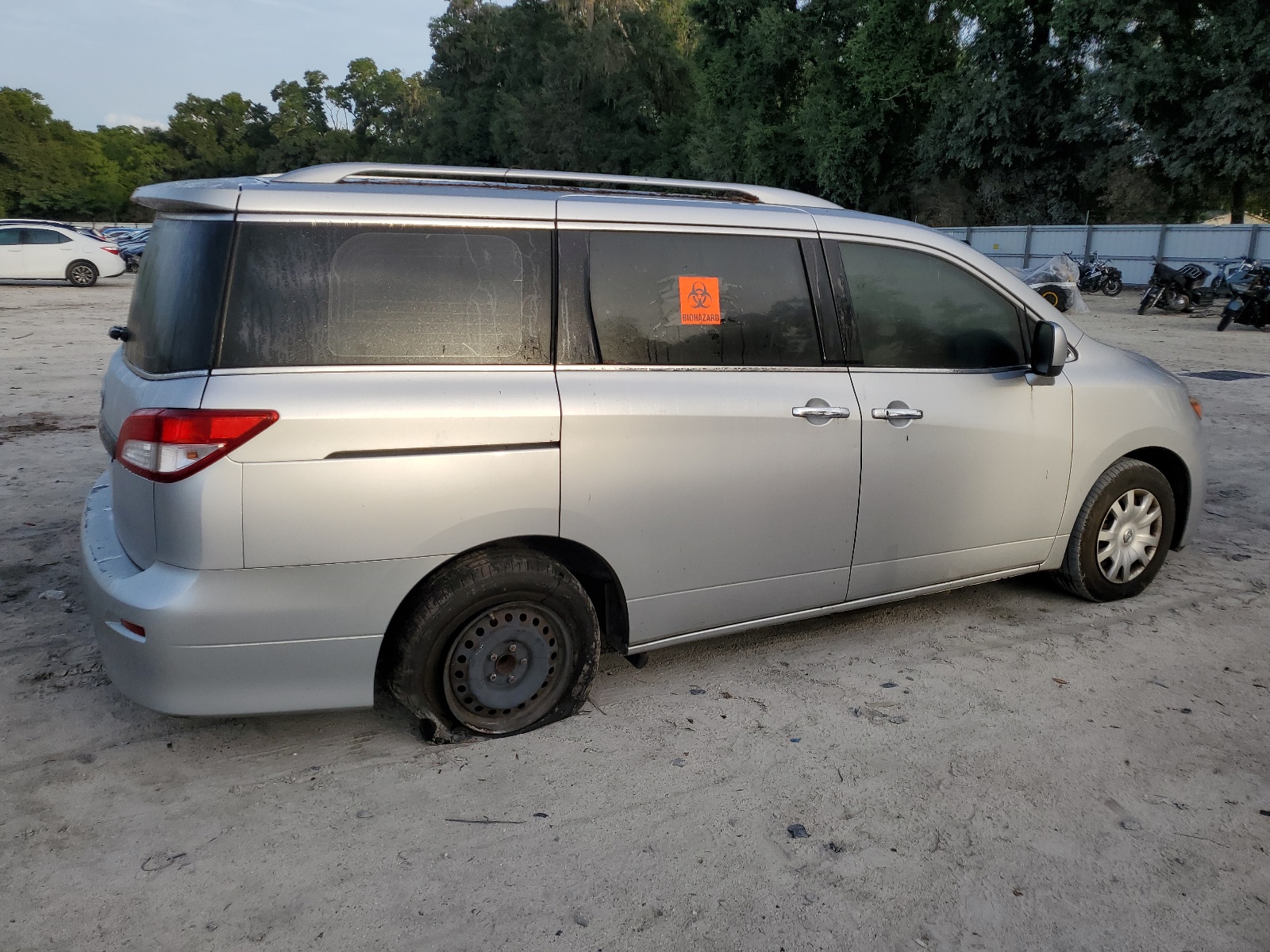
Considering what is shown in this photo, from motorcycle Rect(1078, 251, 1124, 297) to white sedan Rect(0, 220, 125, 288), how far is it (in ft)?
86.4

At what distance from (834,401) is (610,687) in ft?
4.57

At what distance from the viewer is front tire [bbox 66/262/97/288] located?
A: 87.0 feet

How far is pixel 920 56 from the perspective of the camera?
4116cm

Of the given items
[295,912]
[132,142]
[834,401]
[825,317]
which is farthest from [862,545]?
[132,142]

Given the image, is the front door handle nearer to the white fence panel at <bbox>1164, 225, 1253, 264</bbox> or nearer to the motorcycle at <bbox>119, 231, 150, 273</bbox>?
the white fence panel at <bbox>1164, 225, 1253, 264</bbox>

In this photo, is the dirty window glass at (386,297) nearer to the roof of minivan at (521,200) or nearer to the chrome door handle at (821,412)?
the roof of minivan at (521,200)

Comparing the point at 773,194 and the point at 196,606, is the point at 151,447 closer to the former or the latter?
the point at 196,606

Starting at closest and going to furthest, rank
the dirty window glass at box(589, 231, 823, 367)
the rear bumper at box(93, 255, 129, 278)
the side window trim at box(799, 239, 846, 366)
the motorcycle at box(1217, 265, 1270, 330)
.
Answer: the dirty window glass at box(589, 231, 823, 367) → the side window trim at box(799, 239, 846, 366) → the motorcycle at box(1217, 265, 1270, 330) → the rear bumper at box(93, 255, 129, 278)

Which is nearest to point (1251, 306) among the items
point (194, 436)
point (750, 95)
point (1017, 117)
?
point (194, 436)

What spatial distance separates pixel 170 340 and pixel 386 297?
2.13 ft

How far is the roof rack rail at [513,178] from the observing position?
3.29 m

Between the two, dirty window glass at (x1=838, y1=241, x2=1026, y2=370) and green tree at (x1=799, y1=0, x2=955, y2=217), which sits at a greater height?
green tree at (x1=799, y1=0, x2=955, y2=217)

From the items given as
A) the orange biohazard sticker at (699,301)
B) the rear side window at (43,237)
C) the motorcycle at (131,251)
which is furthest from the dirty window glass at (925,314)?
the motorcycle at (131,251)

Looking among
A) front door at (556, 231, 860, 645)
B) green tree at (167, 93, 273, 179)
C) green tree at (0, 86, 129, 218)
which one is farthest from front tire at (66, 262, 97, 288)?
green tree at (167, 93, 273, 179)
